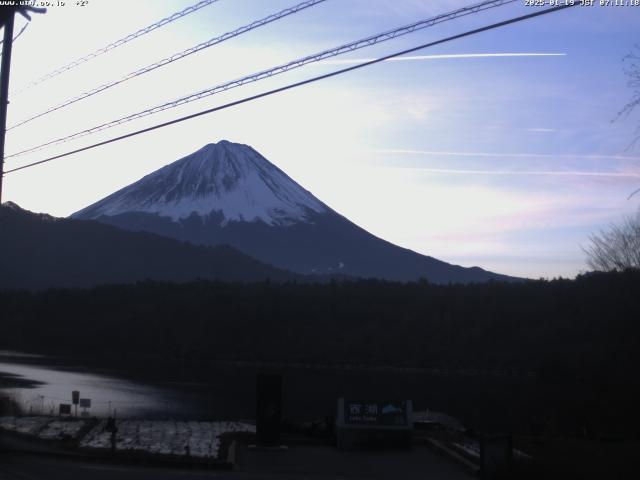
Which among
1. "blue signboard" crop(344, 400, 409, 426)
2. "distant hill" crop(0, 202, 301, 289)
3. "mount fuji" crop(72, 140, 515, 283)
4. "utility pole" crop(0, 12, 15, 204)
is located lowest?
"blue signboard" crop(344, 400, 409, 426)

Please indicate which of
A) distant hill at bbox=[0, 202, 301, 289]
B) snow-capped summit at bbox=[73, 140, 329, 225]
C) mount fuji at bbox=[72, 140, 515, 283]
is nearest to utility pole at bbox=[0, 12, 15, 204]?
distant hill at bbox=[0, 202, 301, 289]

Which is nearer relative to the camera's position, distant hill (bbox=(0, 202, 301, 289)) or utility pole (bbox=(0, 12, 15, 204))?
utility pole (bbox=(0, 12, 15, 204))

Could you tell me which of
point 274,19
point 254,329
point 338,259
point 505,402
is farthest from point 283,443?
point 338,259

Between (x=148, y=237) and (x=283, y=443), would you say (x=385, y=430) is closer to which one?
(x=283, y=443)

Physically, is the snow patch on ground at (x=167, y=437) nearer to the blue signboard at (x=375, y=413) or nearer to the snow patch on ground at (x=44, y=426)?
the snow patch on ground at (x=44, y=426)

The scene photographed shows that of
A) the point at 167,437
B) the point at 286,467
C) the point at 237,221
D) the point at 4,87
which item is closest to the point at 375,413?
the point at 286,467

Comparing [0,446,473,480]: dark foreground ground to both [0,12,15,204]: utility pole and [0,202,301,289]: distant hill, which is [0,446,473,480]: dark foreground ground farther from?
[0,202,301,289]: distant hill

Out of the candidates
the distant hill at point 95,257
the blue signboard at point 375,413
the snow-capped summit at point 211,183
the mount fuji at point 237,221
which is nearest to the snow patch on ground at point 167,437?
the blue signboard at point 375,413
